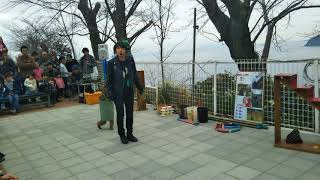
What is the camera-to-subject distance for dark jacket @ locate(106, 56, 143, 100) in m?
5.38

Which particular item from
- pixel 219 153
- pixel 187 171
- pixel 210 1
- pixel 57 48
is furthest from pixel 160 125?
pixel 57 48

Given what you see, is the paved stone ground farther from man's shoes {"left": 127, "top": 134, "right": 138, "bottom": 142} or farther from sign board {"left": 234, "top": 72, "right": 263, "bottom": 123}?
sign board {"left": 234, "top": 72, "right": 263, "bottom": 123}

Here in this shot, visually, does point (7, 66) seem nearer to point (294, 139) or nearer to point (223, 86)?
point (223, 86)

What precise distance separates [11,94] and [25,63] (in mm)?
1299

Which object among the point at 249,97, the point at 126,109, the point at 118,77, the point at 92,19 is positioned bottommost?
the point at 126,109

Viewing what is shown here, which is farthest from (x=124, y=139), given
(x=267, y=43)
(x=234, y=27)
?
(x=267, y=43)

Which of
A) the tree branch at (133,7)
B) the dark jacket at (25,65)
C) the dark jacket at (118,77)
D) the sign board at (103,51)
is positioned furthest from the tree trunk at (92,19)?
the dark jacket at (118,77)

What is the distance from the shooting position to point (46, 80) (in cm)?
984

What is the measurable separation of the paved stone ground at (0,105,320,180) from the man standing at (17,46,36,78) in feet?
10.4

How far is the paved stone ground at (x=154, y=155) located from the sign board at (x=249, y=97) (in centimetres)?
36

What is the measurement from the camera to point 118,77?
5.38 m

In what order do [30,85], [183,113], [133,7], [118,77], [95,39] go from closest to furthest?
[118,77]
[183,113]
[30,85]
[133,7]
[95,39]

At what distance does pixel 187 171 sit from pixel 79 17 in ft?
38.4

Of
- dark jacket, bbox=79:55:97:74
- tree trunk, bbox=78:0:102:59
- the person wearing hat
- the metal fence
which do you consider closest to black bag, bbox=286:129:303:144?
the metal fence
